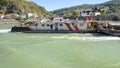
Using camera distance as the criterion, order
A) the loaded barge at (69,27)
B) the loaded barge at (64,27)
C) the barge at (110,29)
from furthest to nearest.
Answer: the loaded barge at (64,27) → the loaded barge at (69,27) → the barge at (110,29)

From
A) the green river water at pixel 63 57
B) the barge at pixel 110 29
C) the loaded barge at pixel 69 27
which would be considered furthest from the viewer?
the loaded barge at pixel 69 27

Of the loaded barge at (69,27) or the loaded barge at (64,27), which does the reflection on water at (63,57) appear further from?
the loaded barge at (64,27)

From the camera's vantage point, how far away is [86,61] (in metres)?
23.8

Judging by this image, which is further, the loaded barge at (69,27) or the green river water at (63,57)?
the loaded barge at (69,27)

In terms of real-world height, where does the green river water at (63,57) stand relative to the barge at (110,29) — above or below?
below

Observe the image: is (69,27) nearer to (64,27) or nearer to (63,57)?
(64,27)

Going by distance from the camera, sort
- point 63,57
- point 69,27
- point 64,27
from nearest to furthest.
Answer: point 63,57
point 69,27
point 64,27

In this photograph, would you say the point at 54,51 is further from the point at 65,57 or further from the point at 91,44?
the point at 91,44

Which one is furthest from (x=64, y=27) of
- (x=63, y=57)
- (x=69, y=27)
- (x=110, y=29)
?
(x=63, y=57)

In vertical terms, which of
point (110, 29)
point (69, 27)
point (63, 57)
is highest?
point (69, 27)

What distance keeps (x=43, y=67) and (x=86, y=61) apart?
3.96m

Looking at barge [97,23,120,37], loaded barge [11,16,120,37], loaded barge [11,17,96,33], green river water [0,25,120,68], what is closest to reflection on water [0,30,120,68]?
green river water [0,25,120,68]

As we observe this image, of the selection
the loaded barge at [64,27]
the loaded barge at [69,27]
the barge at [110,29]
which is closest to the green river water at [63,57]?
the barge at [110,29]

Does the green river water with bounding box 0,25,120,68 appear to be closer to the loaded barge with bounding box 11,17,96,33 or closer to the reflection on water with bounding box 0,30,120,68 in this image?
the reflection on water with bounding box 0,30,120,68
